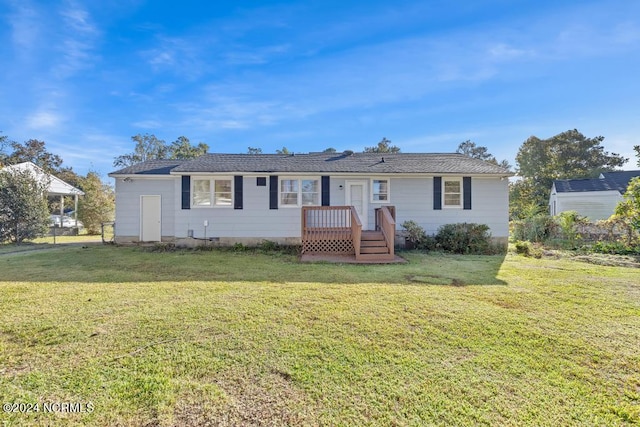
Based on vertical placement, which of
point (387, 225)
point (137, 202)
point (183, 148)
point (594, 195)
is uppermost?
point (183, 148)

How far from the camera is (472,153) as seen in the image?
46062mm

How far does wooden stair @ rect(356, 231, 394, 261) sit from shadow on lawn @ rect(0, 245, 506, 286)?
694 millimetres

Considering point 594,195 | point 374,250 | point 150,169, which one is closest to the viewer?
point 374,250

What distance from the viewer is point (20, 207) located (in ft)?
41.7

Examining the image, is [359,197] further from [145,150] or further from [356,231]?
[145,150]

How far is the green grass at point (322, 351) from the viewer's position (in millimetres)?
2074

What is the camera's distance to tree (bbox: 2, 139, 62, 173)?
32.4 m

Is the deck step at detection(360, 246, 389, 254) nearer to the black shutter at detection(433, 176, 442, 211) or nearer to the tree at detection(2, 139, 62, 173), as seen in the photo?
the black shutter at detection(433, 176, 442, 211)

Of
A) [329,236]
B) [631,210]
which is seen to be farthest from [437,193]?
[631,210]

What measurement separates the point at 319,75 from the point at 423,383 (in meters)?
12.4

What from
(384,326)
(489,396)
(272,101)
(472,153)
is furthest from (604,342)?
(472,153)

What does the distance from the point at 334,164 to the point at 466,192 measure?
536cm

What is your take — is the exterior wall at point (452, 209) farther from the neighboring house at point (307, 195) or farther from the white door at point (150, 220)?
the white door at point (150, 220)

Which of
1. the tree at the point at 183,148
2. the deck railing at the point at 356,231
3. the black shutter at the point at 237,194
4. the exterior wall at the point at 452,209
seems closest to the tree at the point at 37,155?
the tree at the point at 183,148
